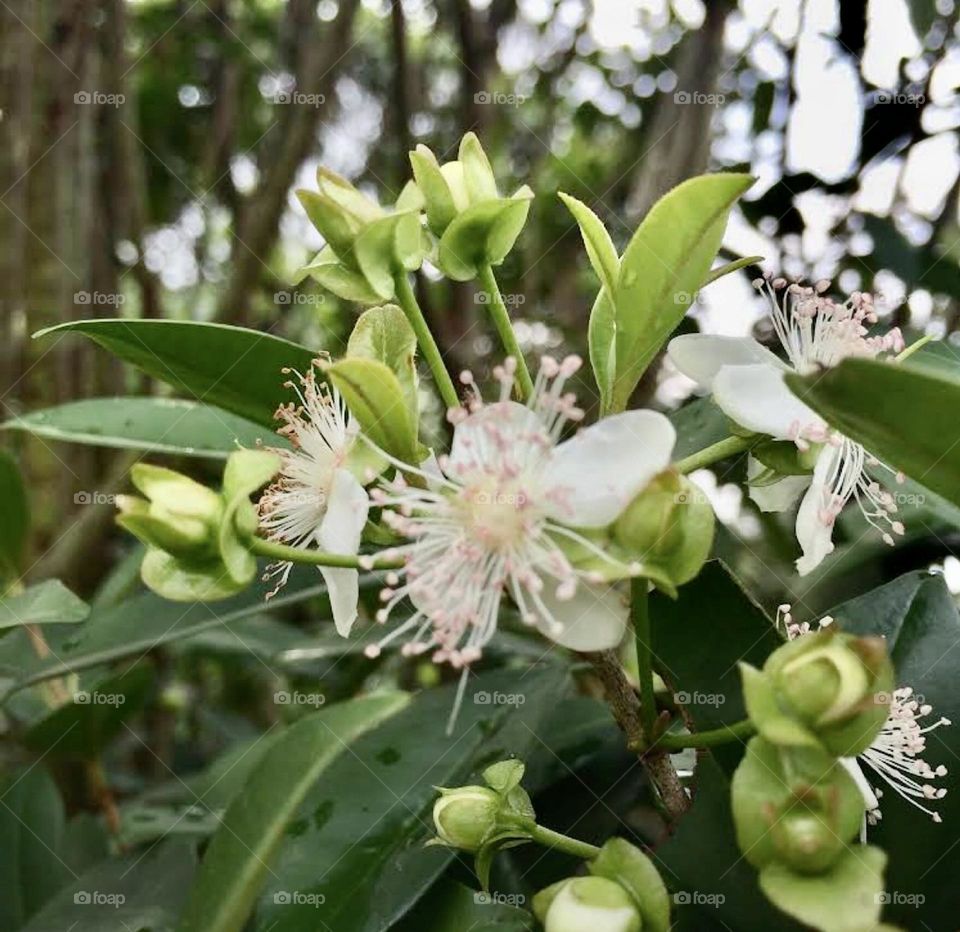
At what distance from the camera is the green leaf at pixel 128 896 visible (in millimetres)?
779

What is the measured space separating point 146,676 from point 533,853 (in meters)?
0.56

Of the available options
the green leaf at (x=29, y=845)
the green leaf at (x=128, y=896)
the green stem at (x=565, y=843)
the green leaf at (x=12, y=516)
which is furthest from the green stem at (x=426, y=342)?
the green leaf at (x=29, y=845)

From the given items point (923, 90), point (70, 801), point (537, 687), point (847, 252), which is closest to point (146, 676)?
point (70, 801)

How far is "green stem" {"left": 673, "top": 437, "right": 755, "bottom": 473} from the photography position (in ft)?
1.87

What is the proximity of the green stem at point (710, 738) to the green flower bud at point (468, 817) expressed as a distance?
91mm

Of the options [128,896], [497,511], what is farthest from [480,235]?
[128,896]

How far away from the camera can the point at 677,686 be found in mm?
607

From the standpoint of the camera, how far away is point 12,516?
109cm

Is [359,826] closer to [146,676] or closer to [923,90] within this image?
[146,676]

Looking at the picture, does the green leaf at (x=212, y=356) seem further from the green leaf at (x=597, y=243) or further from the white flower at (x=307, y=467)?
the green leaf at (x=597, y=243)

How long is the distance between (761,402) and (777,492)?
9cm

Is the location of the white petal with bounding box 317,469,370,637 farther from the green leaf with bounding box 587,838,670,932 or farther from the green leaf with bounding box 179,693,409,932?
the green leaf with bounding box 587,838,670,932

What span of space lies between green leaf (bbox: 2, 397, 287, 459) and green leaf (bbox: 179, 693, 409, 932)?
32 cm

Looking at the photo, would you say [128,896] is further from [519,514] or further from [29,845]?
[519,514]
